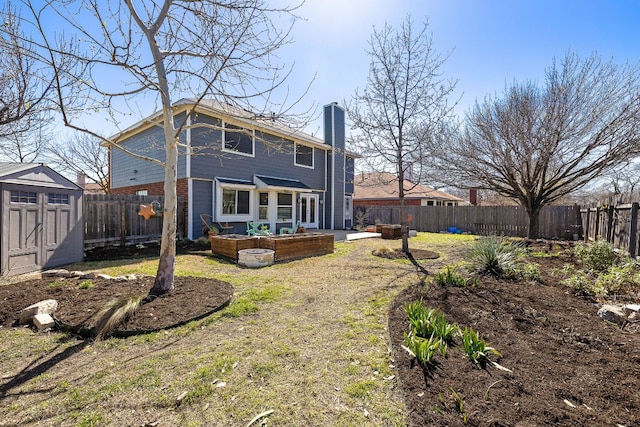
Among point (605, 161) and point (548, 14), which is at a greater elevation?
point (548, 14)

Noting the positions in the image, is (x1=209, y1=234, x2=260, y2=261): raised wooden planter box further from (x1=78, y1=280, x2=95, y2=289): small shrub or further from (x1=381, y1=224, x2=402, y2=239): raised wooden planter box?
(x1=381, y1=224, x2=402, y2=239): raised wooden planter box

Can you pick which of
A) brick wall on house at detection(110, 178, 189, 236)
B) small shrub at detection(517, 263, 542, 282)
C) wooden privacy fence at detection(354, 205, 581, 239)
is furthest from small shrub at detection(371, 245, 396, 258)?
brick wall on house at detection(110, 178, 189, 236)

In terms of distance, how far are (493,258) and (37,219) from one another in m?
9.48

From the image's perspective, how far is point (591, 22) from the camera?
7418mm

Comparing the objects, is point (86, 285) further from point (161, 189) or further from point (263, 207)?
point (263, 207)

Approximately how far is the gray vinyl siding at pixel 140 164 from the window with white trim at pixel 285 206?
4.60m

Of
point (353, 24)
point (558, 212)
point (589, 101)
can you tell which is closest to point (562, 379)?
point (353, 24)

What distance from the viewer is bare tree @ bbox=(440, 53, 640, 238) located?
9680 millimetres

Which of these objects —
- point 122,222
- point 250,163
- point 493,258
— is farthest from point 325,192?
point 493,258

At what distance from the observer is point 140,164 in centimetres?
1370

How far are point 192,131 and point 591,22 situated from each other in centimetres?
1233

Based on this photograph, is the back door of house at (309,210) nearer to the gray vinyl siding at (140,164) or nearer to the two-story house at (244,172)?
the two-story house at (244,172)

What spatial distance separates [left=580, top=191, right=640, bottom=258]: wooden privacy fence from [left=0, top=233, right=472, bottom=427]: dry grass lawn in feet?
21.7

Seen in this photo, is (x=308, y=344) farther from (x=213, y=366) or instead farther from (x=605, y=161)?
(x=605, y=161)
